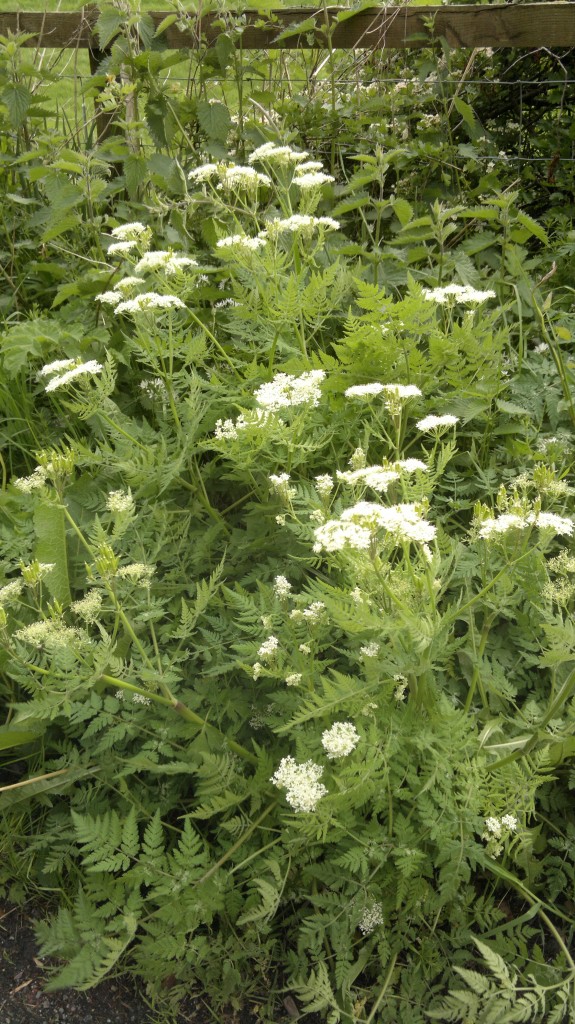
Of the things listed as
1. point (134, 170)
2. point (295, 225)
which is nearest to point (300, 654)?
point (295, 225)

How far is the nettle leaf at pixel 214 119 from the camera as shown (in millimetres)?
3957

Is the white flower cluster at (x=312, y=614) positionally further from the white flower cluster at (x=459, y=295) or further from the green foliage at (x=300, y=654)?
the white flower cluster at (x=459, y=295)

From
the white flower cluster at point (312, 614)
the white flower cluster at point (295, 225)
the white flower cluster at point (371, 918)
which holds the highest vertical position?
the white flower cluster at point (295, 225)

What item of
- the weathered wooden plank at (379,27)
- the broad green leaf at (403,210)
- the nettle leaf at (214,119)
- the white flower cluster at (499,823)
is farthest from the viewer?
the weathered wooden plank at (379,27)

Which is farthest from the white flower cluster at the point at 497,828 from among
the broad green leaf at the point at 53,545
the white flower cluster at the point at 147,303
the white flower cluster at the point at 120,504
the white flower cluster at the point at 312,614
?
the white flower cluster at the point at 147,303

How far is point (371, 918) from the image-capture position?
6.82 feet

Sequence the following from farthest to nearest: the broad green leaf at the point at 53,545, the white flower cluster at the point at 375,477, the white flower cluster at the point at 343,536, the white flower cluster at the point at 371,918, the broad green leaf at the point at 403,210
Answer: the broad green leaf at the point at 403,210 → the broad green leaf at the point at 53,545 → the white flower cluster at the point at 371,918 → the white flower cluster at the point at 375,477 → the white flower cluster at the point at 343,536

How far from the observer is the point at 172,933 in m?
2.18

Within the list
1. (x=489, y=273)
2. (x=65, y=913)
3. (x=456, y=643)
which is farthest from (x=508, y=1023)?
(x=489, y=273)

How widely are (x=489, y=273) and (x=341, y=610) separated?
289 centimetres

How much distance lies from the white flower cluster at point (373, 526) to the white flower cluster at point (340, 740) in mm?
416

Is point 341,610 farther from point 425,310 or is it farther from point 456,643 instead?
point 425,310

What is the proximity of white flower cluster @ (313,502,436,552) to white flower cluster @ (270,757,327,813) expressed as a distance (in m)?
0.53

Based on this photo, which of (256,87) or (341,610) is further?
(256,87)
